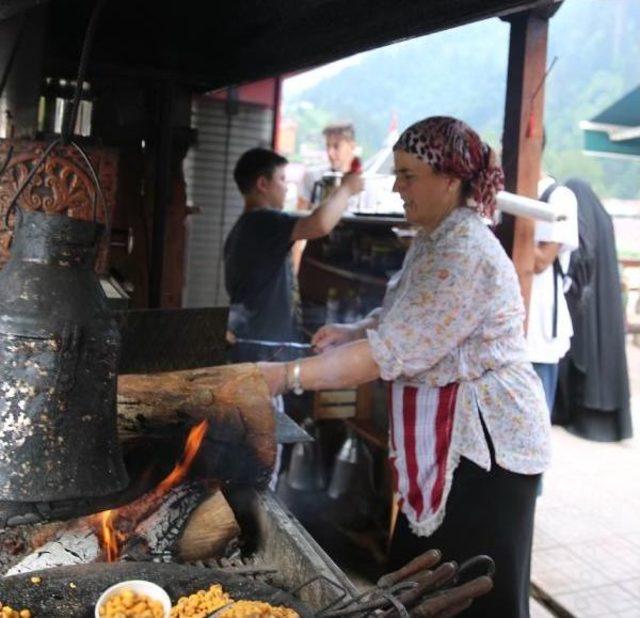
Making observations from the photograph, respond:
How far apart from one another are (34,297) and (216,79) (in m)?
3.07

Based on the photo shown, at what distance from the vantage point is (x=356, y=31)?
2922 millimetres

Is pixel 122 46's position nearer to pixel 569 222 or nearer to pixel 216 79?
pixel 216 79

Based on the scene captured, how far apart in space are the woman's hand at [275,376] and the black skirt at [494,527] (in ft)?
2.62

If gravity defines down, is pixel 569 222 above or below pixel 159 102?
below

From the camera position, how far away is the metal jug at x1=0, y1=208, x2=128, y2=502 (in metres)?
1.49

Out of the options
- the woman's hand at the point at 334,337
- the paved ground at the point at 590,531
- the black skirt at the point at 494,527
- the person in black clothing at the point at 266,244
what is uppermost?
the person in black clothing at the point at 266,244

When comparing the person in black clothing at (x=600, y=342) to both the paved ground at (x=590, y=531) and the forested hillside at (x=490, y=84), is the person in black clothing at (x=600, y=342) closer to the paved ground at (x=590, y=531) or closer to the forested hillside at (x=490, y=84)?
the paved ground at (x=590, y=531)

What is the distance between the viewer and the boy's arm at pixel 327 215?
4.56 metres

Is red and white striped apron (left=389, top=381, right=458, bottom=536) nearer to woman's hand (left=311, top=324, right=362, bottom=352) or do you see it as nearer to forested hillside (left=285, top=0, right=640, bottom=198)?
woman's hand (left=311, top=324, right=362, bottom=352)

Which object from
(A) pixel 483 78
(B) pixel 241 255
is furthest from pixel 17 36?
(A) pixel 483 78

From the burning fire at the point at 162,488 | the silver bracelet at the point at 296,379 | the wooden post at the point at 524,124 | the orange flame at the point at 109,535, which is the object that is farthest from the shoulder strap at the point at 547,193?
the orange flame at the point at 109,535

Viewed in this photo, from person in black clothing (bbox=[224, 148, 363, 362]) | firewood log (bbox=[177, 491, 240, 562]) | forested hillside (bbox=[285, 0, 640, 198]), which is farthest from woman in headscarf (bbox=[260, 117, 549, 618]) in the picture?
forested hillside (bbox=[285, 0, 640, 198])

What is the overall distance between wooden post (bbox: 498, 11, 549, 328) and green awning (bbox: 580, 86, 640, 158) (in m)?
5.56

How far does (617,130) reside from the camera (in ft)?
28.8
